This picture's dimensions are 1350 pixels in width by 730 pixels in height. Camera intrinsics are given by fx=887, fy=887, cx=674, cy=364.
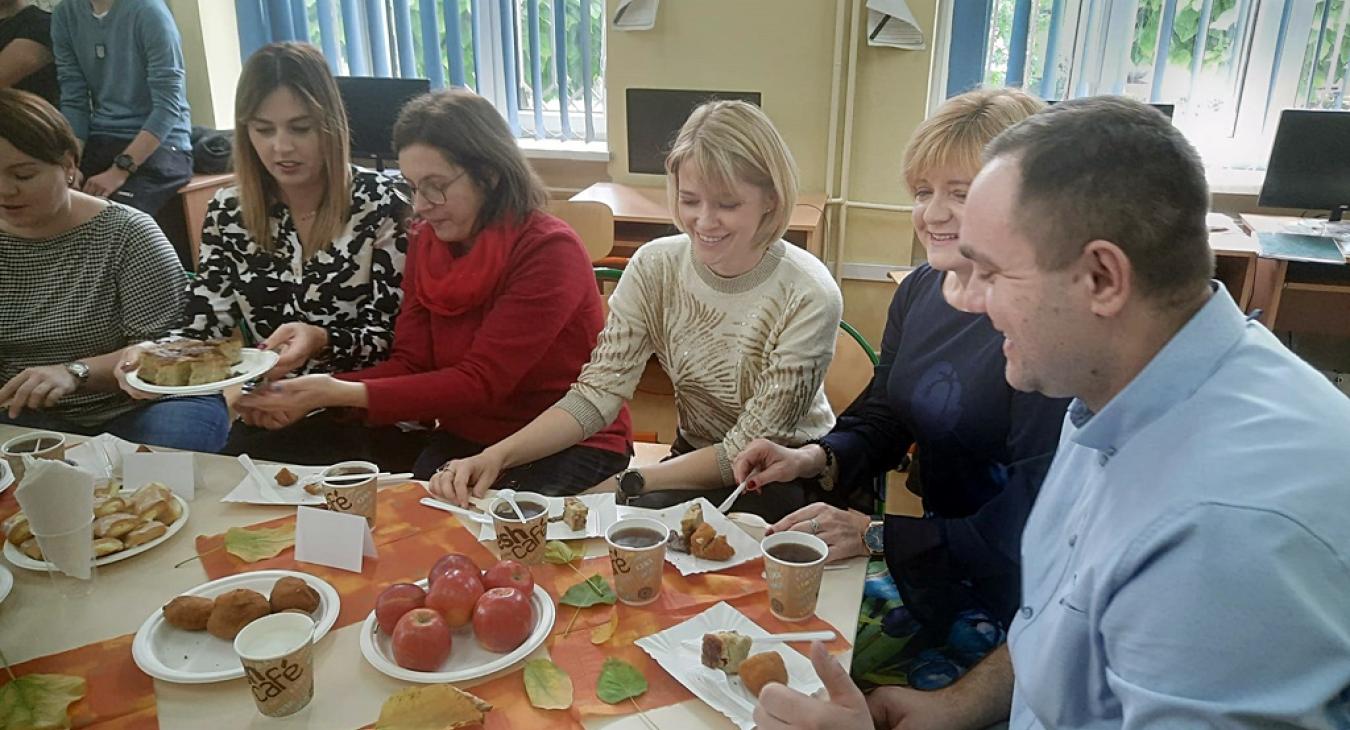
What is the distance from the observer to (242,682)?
92cm

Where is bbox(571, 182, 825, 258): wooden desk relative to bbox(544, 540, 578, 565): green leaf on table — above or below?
below

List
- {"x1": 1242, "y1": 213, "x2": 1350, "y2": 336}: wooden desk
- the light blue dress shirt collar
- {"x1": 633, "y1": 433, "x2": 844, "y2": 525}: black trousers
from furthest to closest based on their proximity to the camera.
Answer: {"x1": 1242, "y1": 213, "x2": 1350, "y2": 336}: wooden desk
{"x1": 633, "y1": 433, "x2": 844, "y2": 525}: black trousers
the light blue dress shirt collar

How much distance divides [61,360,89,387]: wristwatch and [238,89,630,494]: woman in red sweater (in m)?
0.36

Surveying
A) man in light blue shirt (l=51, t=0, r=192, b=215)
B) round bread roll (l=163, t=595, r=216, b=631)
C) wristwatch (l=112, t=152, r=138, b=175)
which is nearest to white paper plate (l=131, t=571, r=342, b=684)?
round bread roll (l=163, t=595, r=216, b=631)

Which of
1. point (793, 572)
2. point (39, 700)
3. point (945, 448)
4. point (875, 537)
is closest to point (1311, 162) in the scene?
point (945, 448)

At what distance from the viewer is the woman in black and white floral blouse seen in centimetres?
192

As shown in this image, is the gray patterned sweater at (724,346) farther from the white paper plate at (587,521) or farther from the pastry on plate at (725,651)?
the pastry on plate at (725,651)

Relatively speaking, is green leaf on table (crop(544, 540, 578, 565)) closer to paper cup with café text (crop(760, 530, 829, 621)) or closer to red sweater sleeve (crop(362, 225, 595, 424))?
paper cup with café text (crop(760, 530, 829, 621))

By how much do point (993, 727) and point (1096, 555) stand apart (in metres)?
0.42

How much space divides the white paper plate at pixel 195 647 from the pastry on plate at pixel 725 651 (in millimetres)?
431

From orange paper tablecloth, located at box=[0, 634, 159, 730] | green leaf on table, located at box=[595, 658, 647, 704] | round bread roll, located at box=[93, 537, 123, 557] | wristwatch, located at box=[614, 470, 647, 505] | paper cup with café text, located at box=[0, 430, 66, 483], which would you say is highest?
paper cup with café text, located at box=[0, 430, 66, 483]

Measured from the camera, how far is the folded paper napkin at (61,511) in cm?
104

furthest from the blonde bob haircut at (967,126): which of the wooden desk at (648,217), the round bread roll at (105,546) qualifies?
the wooden desk at (648,217)

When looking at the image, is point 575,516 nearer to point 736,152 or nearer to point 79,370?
point 736,152
